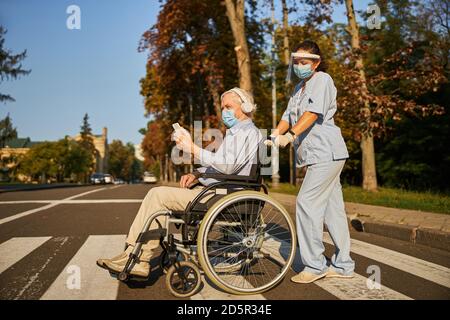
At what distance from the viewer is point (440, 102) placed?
22.8 meters

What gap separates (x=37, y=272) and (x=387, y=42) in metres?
27.1

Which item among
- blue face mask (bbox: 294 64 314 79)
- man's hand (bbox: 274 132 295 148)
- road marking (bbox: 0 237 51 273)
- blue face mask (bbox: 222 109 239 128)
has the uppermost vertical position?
blue face mask (bbox: 294 64 314 79)

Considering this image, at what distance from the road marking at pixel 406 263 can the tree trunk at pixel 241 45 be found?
Answer: 10.0 meters

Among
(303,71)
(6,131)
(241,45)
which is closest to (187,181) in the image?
(303,71)

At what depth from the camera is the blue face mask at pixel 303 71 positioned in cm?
383

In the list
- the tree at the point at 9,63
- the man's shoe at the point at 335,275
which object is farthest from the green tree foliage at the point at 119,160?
the man's shoe at the point at 335,275

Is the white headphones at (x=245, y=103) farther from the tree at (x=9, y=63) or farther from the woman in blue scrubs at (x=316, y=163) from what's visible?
the tree at (x=9, y=63)

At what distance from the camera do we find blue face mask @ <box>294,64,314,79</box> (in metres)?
3.83

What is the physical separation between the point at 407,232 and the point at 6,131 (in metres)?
40.3

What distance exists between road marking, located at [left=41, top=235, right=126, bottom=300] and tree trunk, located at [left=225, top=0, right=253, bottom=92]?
1039cm

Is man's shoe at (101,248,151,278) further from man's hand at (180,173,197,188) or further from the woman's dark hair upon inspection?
the woman's dark hair

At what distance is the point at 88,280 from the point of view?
3.65m

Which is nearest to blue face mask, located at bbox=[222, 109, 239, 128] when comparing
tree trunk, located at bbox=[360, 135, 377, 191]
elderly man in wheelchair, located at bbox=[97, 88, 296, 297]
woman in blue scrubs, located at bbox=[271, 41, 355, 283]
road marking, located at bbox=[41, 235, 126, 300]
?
elderly man in wheelchair, located at bbox=[97, 88, 296, 297]
